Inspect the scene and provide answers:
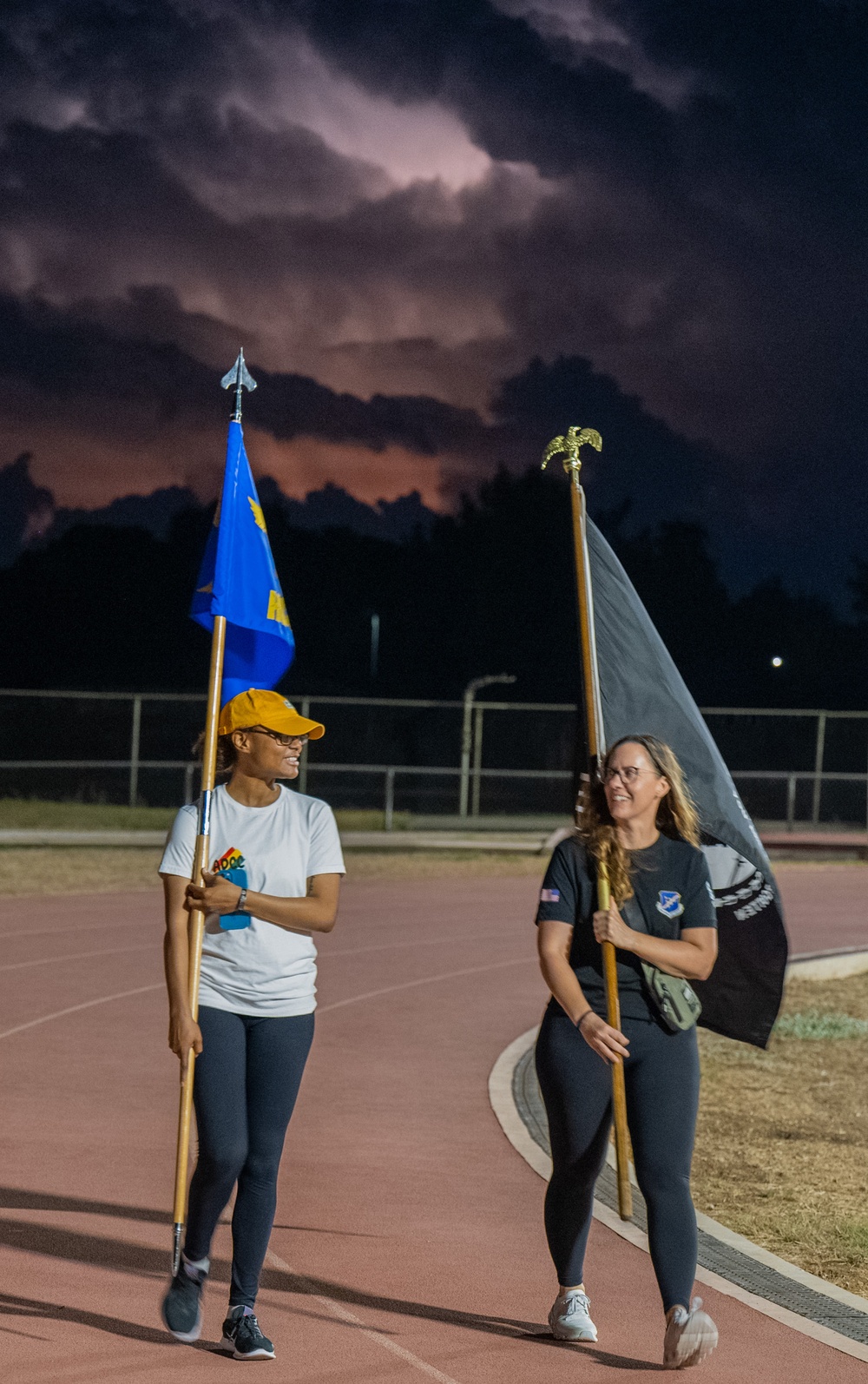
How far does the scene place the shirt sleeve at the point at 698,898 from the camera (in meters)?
5.26

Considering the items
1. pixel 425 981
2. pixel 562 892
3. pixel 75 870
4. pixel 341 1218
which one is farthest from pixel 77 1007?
pixel 75 870

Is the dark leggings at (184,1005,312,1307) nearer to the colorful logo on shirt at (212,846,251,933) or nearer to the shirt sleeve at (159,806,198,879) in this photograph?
the colorful logo on shirt at (212,846,251,933)

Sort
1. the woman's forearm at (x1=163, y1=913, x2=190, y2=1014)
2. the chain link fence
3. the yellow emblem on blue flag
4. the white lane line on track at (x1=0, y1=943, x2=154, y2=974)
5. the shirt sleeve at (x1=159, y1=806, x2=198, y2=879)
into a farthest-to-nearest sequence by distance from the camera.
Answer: the chain link fence, the white lane line on track at (x1=0, y1=943, x2=154, y2=974), the yellow emblem on blue flag, the shirt sleeve at (x1=159, y1=806, x2=198, y2=879), the woman's forearm at (x1=163, y1=913, x2=190, y2=1014)

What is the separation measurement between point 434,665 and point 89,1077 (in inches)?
2490

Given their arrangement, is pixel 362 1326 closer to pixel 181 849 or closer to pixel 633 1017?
pixel 633 1017

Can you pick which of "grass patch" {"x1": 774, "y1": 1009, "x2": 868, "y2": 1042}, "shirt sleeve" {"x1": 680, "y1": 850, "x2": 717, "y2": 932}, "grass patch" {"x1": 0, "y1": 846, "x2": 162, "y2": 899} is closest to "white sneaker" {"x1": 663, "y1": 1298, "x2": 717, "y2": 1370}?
"shirt sleeve" {"x1": 680, "y1": 850, "x2": 717, "y2": 932}

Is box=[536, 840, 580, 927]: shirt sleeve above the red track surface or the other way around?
above

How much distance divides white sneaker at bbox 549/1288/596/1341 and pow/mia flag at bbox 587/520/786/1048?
41.0 inches

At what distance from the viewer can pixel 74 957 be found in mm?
15281

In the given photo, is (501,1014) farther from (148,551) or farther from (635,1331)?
(148,551)

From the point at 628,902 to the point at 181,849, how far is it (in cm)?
136

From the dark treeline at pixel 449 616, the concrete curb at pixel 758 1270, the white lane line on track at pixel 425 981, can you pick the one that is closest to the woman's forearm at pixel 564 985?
the concrete curb at pixel 758 1270

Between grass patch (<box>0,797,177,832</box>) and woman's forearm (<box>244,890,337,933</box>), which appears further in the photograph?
grass patch (<box>0,797,177,832</box>)

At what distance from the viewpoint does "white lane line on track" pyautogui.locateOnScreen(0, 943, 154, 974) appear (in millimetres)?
14672
